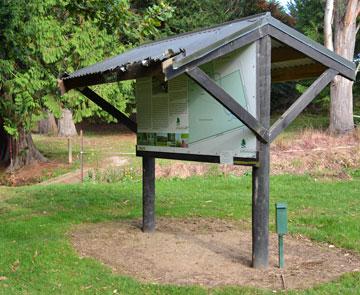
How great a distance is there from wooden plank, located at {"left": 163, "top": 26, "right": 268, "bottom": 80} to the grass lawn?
2070 millimetres

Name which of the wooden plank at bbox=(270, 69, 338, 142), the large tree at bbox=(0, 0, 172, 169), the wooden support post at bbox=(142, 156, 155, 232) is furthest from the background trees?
the wooden plank at bbox=(270, 69, 338, 142)

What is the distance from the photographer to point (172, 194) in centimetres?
1130

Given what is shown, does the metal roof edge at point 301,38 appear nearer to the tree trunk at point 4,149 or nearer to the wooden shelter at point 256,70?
the wooden shelter at point 256,70

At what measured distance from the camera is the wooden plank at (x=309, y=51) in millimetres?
5838

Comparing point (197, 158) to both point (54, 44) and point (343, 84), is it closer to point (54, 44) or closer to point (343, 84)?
point (54, 44)

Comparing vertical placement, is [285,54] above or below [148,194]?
above

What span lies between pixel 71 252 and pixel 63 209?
3367 millimetres

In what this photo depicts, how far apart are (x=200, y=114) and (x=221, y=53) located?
1.19 metres

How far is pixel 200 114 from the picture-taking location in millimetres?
6477

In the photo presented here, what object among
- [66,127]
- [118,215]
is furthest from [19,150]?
[66,127]

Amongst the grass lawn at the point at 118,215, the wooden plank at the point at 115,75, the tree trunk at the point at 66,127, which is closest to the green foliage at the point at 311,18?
the tree trunk at the point at 66,127

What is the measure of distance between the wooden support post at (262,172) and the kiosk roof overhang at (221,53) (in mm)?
204

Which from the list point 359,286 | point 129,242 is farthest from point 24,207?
point 359,286

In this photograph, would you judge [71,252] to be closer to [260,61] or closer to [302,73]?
[260,61]
